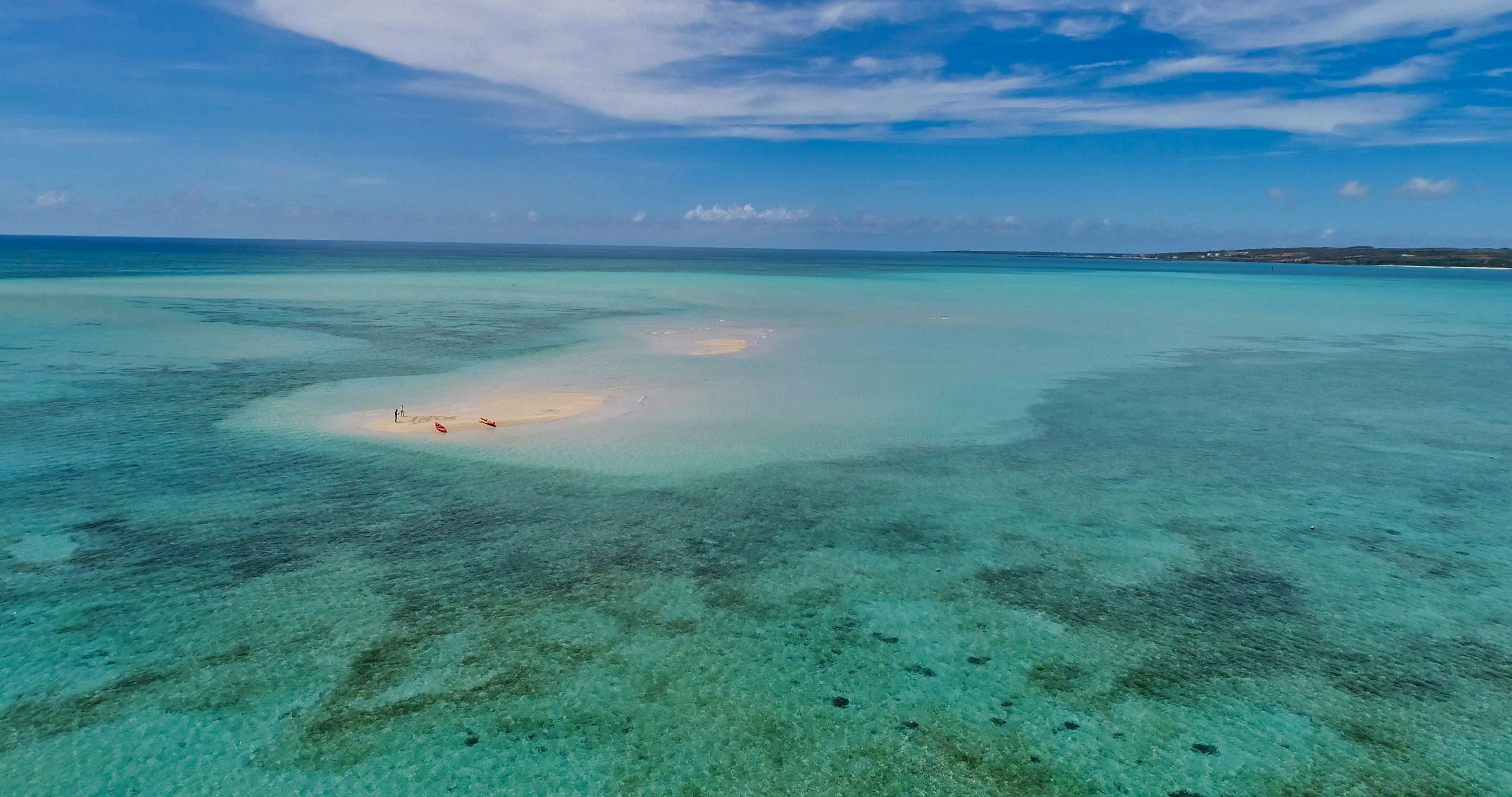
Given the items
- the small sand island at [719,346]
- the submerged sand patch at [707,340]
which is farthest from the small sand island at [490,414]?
the small sand island at [719,346]

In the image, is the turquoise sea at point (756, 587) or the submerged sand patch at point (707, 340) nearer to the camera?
the turquoise sea at point (756, 587)

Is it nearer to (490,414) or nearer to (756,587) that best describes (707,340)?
(490,414)

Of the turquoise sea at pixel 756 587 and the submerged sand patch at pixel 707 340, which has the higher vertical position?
the submerged sand patch at pixel 707 340

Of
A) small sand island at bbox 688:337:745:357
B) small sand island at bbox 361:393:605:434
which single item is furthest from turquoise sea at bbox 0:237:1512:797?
small sand island at bbox 688:337:745:357

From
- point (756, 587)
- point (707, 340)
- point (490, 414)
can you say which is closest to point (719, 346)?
point (707, 340)

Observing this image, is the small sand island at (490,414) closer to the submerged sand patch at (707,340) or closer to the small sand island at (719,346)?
the submerged sand patch at (707,340)

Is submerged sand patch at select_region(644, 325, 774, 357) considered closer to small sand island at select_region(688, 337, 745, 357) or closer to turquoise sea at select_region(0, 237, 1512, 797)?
small sand island at select_region(688, 337, 745, 357)
